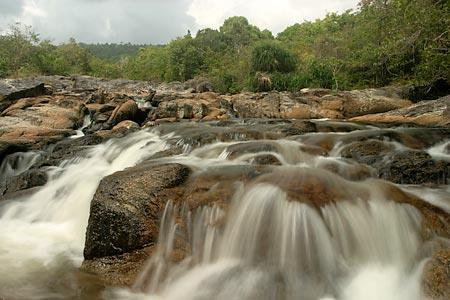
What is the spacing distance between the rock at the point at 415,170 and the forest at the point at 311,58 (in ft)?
26.2

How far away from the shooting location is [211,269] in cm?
482

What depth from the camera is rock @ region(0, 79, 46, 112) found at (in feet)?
62.6

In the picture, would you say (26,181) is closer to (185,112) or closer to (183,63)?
(185,112)

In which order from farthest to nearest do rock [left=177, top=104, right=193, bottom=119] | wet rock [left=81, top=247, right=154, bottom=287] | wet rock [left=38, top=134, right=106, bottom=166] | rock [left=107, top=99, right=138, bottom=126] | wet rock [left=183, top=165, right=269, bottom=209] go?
rock [left=177, top=104, right=193, bottom=119] → rock [left=107, top=99, right=138, bottom=126] → wet rock [left=38, top=134, right=106, bottom=166] → wet rock [left=183, top=165, right=269, bottom=209] → wet rock [left=81, top=247, right=154, bottom=287]

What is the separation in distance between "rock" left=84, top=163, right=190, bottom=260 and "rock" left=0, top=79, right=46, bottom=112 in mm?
15394

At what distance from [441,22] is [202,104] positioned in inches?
400

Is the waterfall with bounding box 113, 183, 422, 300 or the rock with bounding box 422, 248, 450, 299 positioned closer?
the rock with bounding box 422, 248, 450, 299

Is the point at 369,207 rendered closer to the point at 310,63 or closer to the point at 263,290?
the point at 263,290

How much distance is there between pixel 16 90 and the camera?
65.9ft

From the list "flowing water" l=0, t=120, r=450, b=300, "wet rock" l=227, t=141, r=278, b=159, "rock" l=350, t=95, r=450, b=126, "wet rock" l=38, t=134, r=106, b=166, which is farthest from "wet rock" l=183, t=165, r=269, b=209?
"rock" l=350, t=95, r=450, b=126

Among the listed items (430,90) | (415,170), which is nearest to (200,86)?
(430,90)

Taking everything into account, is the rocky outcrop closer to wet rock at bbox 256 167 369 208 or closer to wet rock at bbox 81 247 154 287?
wet rock at bbox 81 247 154 287

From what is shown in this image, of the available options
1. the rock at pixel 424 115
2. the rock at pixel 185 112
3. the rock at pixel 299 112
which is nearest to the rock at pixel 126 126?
the rock at pixel 185 112

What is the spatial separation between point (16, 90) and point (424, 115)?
714 inches
